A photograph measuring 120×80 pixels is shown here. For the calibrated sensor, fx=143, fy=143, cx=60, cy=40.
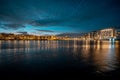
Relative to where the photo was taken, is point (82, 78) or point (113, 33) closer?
point (82, 78)

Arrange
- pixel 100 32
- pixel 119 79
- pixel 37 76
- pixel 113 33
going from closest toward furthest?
pixel 119 79, pixel 37 76, pixel 113 33, pixel 100 32

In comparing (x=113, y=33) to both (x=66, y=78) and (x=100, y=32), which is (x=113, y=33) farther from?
(x=66, y=78)

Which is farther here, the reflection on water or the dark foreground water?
the reflection on water

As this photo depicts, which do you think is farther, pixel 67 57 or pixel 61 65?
pixel 67 57

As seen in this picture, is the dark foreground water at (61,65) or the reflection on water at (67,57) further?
the reflection on water at (67,57)

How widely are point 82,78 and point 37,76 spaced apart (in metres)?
3.10

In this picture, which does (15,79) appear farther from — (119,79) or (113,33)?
(113,33)

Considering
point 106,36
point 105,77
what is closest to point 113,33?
point 106,36

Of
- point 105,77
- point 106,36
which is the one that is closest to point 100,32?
point 106,36

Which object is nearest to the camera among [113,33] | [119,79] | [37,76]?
[119,79]

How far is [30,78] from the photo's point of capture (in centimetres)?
948

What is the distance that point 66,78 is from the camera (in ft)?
31.3

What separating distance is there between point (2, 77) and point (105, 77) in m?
6.95

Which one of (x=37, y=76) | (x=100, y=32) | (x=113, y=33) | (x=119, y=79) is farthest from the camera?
(x=100, y=32)
